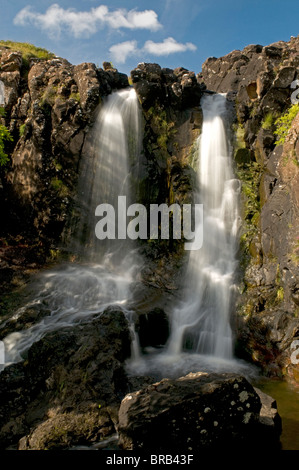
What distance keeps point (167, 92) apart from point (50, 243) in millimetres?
8717

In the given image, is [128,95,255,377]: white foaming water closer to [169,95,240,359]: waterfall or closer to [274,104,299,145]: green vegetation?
[169,95,240,359]: waterfall

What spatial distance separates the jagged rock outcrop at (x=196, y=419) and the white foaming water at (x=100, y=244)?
4.51 m

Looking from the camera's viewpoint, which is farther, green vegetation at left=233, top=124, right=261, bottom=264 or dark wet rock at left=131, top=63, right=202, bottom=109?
dark wet rock at left=131, top=63, right=202, bottom=109

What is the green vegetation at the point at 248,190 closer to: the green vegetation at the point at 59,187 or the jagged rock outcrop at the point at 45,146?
the jagged rock outcrop at the point at 45,146

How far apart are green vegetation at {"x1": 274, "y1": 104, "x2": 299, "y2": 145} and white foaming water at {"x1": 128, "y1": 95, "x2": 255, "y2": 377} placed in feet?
7.00

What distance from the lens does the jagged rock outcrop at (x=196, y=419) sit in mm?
4484

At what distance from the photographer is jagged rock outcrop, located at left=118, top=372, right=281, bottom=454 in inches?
177

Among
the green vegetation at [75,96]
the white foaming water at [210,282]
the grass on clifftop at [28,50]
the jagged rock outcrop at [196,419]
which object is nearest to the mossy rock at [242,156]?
the white foaming water at [210,282]

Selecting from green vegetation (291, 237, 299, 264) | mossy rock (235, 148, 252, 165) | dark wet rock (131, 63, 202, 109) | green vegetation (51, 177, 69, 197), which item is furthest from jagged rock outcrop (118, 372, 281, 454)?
dark wet rock (131, 63, 202, 109)

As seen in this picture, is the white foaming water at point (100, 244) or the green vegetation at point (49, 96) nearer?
the white foaming water at point (100, 244)

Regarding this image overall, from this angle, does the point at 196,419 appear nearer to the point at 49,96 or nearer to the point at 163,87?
the point at 163,87

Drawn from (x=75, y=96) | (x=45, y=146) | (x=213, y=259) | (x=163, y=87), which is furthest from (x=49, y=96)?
(x=213, y=259)

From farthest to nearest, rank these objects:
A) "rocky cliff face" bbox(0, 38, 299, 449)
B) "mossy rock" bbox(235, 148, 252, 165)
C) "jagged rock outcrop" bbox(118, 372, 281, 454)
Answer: "mossy rock" bbox(235, 148, 252, 165), "rocky cliff face" bbox(0, 38, 299, 449), "jagged rock outcrop" bbox(118, 372, 281, 454)

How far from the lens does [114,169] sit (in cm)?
1357
